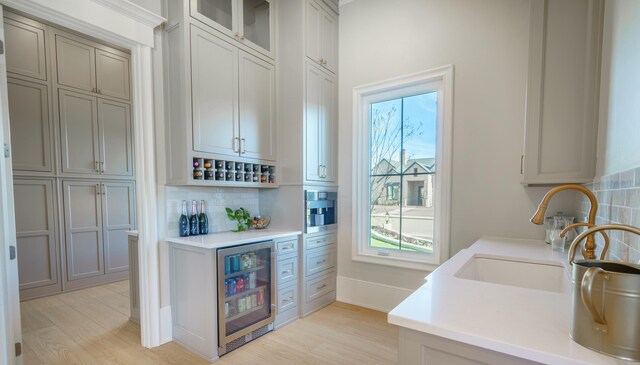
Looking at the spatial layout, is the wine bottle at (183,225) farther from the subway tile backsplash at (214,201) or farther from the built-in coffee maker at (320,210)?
the built-in coffee maker at (320,210)

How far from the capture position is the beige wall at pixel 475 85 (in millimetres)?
2164

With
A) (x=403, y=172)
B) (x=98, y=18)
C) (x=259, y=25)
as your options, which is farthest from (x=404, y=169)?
(x=98, y=18)

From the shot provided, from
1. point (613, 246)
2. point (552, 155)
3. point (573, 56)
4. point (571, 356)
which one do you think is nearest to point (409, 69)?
point (573, 56)

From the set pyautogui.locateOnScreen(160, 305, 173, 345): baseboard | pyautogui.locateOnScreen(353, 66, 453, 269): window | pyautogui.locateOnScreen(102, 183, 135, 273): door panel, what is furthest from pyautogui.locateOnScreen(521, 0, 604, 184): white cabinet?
pyautogui.locateOnScreen(102, 183, 135, 273): door panel

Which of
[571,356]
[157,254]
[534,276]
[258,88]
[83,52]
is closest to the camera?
[571,356]

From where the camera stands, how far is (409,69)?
8.73 ft

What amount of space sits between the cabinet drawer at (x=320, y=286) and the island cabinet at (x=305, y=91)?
103 cm

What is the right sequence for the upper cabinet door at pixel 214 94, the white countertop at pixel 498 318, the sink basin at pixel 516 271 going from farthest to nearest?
the upper cabinet door at pixel 214 94 → the sink basin at pixel 516 271 → the white countertop at pixel 498 318

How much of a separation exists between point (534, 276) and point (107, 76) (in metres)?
5.07

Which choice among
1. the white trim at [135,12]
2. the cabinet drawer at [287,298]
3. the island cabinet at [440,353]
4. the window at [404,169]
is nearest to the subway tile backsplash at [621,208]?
the island cabinet at [440,353]

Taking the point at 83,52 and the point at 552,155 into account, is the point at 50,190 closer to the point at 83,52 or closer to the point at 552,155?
the point at 83,52

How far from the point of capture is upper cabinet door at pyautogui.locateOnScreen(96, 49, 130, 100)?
3633 mm

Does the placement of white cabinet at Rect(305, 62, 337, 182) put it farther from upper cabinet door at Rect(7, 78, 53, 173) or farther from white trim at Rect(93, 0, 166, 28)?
upper cabinet door at Rect(7, 78, 53, 173)

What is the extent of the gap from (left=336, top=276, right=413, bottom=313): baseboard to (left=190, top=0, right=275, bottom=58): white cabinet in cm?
260
